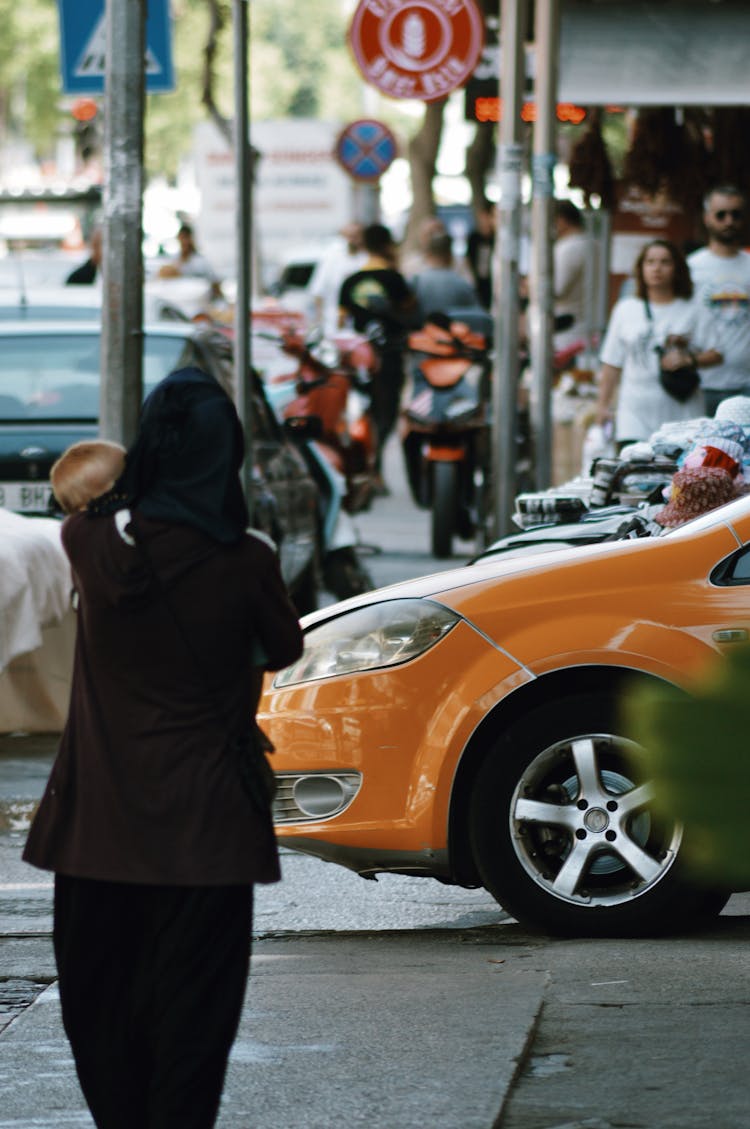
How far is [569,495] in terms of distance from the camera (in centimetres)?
866

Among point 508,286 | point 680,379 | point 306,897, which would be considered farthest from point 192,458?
point 508,286

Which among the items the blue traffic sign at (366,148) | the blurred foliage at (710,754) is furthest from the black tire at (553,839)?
the blue traffic sign at (366,148)

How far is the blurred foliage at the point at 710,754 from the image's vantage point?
2.01 metres

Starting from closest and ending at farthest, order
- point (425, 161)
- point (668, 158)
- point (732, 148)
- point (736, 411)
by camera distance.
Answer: point (736, 411) → point (732, 148) → point (668, 158) → point (425, 161)

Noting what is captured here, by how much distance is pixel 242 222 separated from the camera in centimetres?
1067

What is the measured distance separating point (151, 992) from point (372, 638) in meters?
2.30

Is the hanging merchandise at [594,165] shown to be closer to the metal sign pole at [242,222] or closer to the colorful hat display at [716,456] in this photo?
the metal sign pole at [242,222]

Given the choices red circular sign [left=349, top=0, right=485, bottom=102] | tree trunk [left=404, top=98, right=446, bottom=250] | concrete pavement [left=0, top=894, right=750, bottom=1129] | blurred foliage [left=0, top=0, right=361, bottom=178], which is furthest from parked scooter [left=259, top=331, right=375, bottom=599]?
blurred foliage [left=0, top=0, right=361, bottom=178]

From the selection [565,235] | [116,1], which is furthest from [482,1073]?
[565,235]

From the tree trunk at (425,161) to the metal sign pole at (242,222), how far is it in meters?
22.2

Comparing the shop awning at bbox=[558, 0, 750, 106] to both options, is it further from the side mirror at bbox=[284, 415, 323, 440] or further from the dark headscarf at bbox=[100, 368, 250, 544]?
the dark headscarf at bbox=[100, 368, 250, 544]

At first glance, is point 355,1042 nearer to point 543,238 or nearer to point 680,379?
point 680,379

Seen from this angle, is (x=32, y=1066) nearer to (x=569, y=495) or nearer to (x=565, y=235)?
(x=569, y=495)

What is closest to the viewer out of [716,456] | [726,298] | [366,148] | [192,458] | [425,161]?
[192,458]
